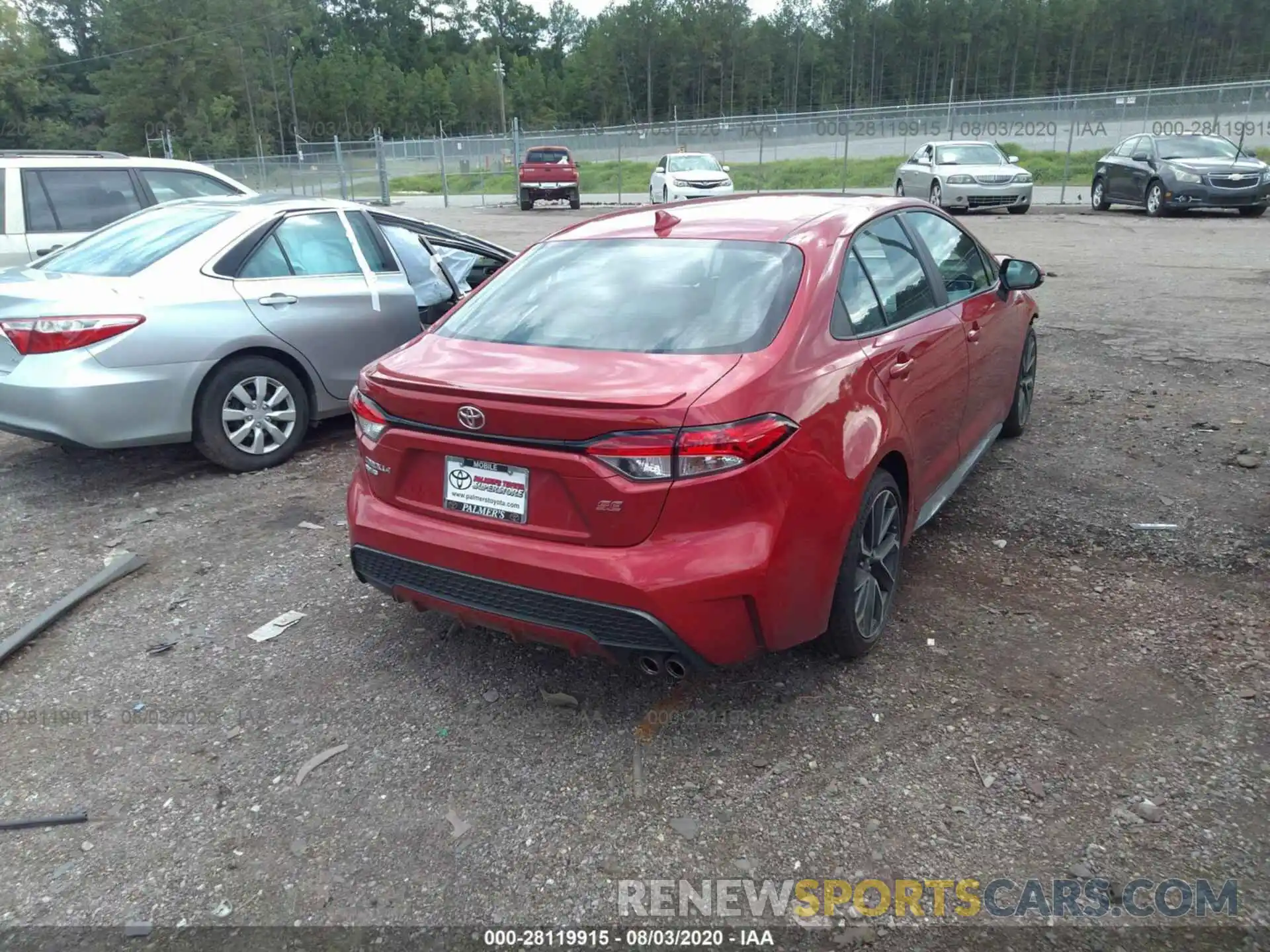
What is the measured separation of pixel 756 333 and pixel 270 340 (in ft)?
11.6

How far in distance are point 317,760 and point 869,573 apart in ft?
6.39

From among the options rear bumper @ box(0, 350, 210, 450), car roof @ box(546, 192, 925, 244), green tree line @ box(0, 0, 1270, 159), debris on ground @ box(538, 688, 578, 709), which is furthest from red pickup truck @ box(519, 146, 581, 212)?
green tree line @ box(0, 0, 1270, 159)

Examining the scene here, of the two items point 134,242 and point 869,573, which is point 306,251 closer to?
point 134,242

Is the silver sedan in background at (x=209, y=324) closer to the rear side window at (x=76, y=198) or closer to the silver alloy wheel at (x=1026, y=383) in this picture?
the rear side window at (x=76, y=198)

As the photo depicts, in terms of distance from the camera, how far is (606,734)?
10.5 ft

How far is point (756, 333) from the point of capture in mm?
3115

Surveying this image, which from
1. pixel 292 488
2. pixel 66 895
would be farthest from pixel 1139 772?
pixel 292 488

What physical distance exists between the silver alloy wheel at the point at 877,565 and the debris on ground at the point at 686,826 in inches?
37.9

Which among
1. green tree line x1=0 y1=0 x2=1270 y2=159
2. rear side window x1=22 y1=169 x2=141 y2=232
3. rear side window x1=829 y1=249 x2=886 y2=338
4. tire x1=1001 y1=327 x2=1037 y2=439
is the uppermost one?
green tree line x1=0 y1=0 x2=1270 y2=159

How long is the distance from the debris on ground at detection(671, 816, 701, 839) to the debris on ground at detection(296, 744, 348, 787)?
112cm

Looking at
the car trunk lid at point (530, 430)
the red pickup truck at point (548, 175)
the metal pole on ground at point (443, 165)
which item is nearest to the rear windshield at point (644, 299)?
the car trunk lid at point (530, 430)

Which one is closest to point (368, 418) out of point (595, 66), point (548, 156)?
point (548, 156)

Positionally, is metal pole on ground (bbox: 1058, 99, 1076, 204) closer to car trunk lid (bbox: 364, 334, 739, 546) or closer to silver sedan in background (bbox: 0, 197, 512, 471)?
silver sedan in background (bbox: 0, 197, 512, 471)

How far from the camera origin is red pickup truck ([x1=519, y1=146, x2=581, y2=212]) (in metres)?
29.2
